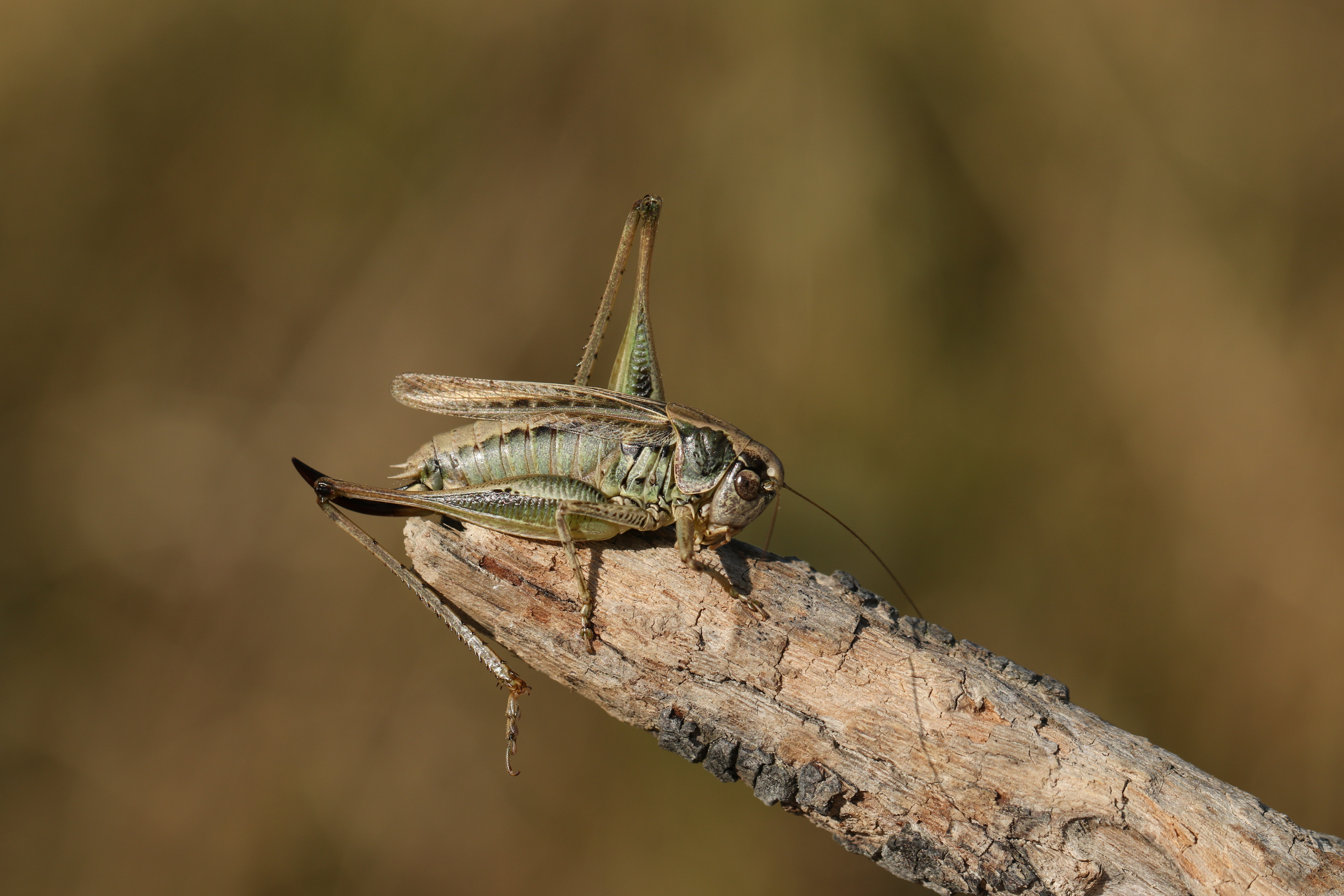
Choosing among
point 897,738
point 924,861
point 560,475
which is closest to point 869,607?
point 897,738

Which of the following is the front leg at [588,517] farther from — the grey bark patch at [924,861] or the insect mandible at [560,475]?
the grey bark patch at [924,861]

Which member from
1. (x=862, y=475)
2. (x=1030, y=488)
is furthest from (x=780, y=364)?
(x=1030, y=488)

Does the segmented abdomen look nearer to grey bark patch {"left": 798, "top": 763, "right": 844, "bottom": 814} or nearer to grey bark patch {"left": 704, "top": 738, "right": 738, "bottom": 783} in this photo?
grey bark patch {"left": 704, "top": 738, "right": 738, "bottom": 783}

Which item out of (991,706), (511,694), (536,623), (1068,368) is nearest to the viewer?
(991,706)

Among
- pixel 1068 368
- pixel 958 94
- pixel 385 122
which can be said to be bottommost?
pixel 385 122

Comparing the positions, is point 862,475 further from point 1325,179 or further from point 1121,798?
point 1325,179

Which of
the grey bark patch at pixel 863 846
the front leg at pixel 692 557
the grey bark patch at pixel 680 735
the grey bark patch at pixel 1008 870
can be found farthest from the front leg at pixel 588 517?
the grey bark patch at pixel 1008 870
